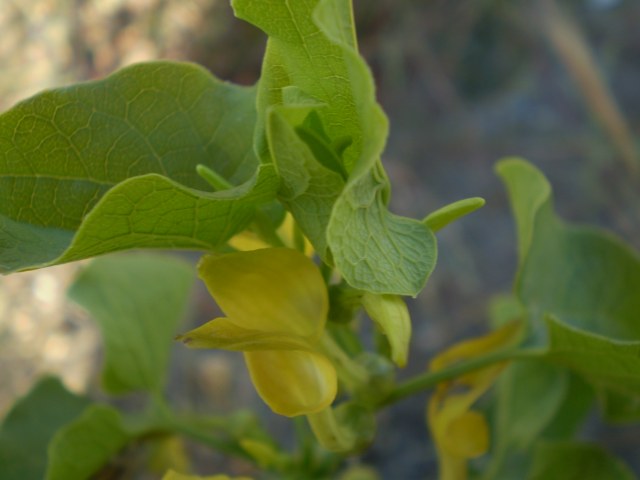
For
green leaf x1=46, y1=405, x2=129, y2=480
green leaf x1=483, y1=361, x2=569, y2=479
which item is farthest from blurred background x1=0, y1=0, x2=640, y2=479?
green leaf x1=46, y1=405, x2=129, y2=480

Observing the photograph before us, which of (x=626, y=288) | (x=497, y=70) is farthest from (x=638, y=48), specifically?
(x=626, y=288)

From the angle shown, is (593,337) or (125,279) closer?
(593,337)

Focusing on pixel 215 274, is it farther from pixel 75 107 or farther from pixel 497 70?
pixel 497 70

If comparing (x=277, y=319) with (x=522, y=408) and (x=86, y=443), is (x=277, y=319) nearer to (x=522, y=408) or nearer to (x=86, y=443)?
(x=86, y=443)

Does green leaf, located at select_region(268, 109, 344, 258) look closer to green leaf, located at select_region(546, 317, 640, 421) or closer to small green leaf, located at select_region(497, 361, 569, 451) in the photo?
green leaf, located at select_region(546, 317, 640, 421)

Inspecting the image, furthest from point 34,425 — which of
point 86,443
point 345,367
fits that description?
point 345,367
